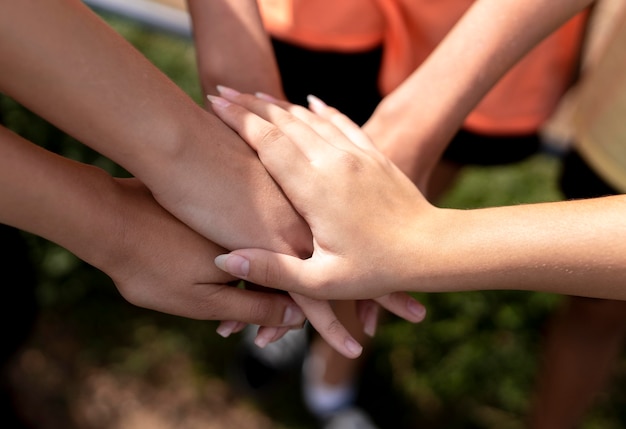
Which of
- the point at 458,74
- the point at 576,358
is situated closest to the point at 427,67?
the point at 458,74

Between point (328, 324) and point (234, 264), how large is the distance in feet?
0.55

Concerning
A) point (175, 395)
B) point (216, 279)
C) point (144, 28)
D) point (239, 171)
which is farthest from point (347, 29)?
point (144, 28)

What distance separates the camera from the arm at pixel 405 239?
92cm

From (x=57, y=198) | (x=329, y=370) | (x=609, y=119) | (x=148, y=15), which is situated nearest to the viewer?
(x=57, y=198)

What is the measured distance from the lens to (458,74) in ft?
3.57

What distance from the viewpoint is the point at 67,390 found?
1735 millimetres

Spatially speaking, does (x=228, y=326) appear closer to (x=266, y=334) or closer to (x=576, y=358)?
(x=266, y=334)

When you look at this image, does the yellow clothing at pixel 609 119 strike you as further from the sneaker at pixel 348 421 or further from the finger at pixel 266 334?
the sneaker at pixel 348 421

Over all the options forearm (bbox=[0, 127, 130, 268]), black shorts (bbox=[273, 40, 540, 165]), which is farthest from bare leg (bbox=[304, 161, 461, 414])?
forearm (bbox=[0, 127, 130, 268])

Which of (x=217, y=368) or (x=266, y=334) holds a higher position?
(x=266, y=334)

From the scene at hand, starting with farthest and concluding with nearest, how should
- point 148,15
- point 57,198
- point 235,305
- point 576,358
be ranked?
point 148,15, point 576,358, point 235,305, point 57,198

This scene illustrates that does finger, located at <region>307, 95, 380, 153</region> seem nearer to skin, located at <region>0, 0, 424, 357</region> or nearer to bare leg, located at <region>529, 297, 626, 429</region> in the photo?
skin, located at <region>0, 0, 424, 357</region>

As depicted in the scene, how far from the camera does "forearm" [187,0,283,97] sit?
111 cm

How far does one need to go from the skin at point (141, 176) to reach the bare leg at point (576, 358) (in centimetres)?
53
